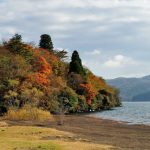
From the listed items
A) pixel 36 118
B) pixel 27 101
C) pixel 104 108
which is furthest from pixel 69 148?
pixel 104 108

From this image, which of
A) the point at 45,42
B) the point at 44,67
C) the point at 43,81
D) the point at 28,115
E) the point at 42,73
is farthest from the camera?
the point at 45,42

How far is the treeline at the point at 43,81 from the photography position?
8000cm

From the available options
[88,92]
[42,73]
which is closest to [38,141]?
[42,73]

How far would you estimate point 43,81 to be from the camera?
9231cm

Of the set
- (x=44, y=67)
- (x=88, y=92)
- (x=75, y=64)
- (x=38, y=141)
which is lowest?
(x=38, y=141)

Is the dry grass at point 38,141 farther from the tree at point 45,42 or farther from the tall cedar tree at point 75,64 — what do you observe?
the tree at point 45,42

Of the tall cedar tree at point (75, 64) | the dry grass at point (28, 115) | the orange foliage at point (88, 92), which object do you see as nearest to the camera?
the dry grass at point (28, 115)

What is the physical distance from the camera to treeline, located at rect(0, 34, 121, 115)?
80.0 metres

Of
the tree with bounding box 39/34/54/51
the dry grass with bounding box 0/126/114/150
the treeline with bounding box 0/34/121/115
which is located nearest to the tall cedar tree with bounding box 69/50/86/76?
the treeline with bounding box 0/34/121/115

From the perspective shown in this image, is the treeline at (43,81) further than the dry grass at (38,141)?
Yes

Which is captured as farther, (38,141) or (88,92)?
(88,92)

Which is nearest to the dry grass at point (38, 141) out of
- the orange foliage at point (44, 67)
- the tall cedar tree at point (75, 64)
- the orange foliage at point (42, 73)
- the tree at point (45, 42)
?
the orange foliage at point (42, 73)

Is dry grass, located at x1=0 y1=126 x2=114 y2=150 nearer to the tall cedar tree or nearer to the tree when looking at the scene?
the tall cedar tree

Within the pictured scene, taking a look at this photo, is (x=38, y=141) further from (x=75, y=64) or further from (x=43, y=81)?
(x=75, y=64)
